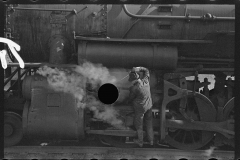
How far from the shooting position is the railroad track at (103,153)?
5227mm

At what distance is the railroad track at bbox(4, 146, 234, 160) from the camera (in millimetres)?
5227

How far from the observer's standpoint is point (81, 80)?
16.4 feet

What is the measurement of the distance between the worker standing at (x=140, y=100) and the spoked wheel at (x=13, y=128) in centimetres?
222

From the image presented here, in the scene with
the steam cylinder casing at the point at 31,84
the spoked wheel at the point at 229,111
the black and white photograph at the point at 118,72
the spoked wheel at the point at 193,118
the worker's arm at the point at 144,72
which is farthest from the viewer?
the spoked wheel at the point at 193,118

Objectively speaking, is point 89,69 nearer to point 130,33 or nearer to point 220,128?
point 130,33

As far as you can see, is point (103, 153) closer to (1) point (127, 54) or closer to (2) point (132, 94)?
(2) point (132, 94)

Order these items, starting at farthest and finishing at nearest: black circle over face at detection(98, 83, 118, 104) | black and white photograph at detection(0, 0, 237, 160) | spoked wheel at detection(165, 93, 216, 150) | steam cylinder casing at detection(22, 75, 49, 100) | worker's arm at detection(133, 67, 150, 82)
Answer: spoked wheel at detection(165, 93, 216, 150), steam cylinder casing at detection(22, 75, 49, 100), black and white photograph at detection(0, 0, 237, 160), worker's arm at detection(133, 67, 150, 82), black circle over face at detection(98, 83, 118, 104)

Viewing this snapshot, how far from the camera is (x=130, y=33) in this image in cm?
529

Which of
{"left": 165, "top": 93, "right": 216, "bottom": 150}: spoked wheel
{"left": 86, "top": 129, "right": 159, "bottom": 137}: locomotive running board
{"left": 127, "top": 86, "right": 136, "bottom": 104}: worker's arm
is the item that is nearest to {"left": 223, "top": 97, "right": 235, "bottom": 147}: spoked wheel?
{"left": 165, "top": 93, "right": 216, "bottom": 150}: spoked wheel

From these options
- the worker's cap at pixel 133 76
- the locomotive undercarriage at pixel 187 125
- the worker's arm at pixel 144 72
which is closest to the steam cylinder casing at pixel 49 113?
the locomotive undercarriage at pixel 187 125

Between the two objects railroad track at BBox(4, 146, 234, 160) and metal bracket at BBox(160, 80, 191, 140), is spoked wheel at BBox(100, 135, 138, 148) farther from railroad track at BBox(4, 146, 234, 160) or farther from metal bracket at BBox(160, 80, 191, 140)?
metal bracket at BBox(160, 80, 191, 140)

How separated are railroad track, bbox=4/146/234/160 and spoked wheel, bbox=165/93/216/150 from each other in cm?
23

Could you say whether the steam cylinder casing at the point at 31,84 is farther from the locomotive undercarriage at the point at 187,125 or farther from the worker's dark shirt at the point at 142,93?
the worker's dark shirt at the point at 142,93

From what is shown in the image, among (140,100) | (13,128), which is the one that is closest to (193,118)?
(140,100)
